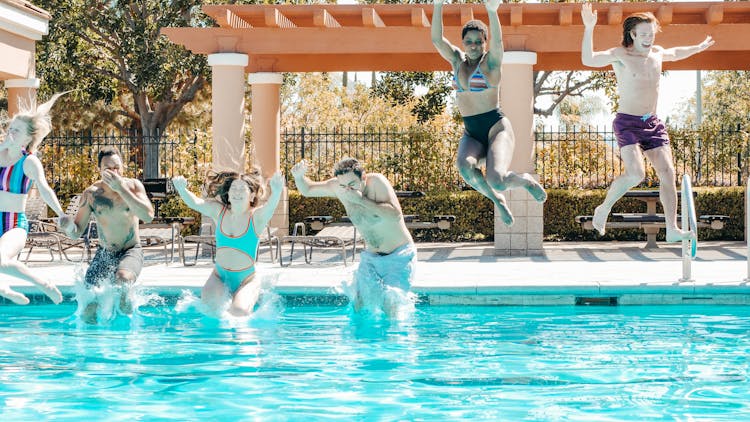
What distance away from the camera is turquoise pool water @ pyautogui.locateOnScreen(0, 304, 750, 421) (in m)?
5.95

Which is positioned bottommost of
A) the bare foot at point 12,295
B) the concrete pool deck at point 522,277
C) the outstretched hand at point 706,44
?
the concrete pool deck at point 522,277

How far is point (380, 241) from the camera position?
8.72 metres

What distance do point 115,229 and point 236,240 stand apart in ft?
3.34

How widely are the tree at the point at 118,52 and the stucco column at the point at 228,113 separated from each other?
780 cm

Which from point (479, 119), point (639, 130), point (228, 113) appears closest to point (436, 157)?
point (228, 113)

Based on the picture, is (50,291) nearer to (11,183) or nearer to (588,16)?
(11,183)

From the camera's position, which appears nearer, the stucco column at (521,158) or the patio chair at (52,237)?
the patio chair at (52,237)

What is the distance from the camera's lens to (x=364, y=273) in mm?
8781

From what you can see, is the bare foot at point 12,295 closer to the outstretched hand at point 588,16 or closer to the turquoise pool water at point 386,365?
the turquoise pool water at point 386,365

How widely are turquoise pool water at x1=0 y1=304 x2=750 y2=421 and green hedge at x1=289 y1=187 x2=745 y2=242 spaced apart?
8.04 meters

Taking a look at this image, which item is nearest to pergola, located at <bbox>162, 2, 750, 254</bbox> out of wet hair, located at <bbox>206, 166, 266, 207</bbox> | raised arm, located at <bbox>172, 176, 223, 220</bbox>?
wet hair, located at <bbox>206, 166, 266, 207</bbox>

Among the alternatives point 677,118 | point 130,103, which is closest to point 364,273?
point 130,103

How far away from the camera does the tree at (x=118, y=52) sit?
77.1 feet

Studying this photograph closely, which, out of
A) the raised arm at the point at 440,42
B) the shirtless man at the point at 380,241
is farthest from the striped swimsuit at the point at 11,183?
the raised arm at the point at 440,42
